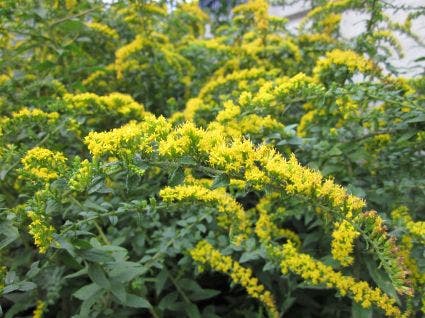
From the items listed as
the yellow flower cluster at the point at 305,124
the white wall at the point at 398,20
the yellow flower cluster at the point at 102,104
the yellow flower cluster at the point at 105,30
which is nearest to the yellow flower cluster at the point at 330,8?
the white wall at the point at 398,20

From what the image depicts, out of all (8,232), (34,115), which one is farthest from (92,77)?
(8,232)

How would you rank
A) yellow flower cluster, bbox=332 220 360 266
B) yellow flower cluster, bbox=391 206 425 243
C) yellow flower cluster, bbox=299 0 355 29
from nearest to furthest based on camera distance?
yellow flower cluster, bbox=332 220 360 266
yellow flower cluster, bbox=391 206 425 243
yellow flower cluster, bbox=299 0 355 29

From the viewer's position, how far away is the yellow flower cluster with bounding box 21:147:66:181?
168cm

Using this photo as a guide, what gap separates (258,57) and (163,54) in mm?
710

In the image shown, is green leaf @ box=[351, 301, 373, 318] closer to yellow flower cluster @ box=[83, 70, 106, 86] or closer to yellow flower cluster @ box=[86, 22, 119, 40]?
yellow flower cluster @ box=[83, 70, 106, 86]

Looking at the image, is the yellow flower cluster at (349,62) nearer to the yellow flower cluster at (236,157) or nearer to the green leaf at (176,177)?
the yellow flower cluster at (236,157)

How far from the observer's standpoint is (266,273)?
2393 millimetres

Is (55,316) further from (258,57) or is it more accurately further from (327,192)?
(258,57)

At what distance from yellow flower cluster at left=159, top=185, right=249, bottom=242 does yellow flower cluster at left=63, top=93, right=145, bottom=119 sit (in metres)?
0.79

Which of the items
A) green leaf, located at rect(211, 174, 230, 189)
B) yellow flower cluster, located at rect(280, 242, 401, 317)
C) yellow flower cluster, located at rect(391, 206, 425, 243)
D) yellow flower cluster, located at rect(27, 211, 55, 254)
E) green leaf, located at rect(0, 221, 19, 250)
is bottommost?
yellow flower cluster, located at rect(280, 242, 401, 317)

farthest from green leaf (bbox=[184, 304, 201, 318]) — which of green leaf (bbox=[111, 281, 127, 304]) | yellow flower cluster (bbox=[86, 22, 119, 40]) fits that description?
yellow flower cluster (bbox=[86, 22, 119, 40])

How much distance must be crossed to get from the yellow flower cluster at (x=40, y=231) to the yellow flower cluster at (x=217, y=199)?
404 millimetres

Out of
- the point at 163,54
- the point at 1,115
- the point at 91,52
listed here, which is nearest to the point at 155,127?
the point at 1,115

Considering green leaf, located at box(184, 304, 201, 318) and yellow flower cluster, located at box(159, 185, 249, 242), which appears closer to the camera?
yellow flower cluster, located at box(159, 185, 249, 242)
